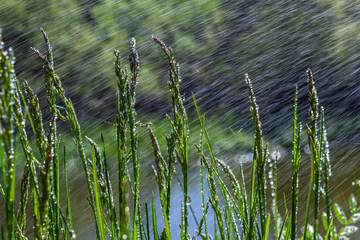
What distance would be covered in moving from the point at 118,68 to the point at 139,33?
6.13 meters

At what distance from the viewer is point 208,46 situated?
6496mm

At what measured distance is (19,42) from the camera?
269 inches

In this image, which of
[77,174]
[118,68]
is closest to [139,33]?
[77,174]

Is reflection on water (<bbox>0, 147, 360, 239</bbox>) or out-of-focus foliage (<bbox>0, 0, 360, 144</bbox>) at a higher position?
out-of-focus foliage (<bbox>0, 0, 360, 144</bbox>)

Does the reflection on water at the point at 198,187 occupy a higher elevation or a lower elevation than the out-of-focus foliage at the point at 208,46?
lower

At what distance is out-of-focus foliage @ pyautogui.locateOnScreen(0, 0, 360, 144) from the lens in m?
5.61

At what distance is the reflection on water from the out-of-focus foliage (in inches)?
29.9

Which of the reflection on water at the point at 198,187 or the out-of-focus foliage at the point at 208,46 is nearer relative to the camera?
the reflection on water at the point at 198,187

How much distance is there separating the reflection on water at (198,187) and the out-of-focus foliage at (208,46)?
76cm

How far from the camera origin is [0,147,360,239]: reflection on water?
3.46 meters

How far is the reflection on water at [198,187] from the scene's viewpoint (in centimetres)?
346

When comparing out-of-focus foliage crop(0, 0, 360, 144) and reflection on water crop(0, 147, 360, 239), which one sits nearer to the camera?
reflection on water crop(0, 147, 360, 239)

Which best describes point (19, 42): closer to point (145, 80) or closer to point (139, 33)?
point (139, 33)

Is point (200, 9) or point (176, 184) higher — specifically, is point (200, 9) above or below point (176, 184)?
above
